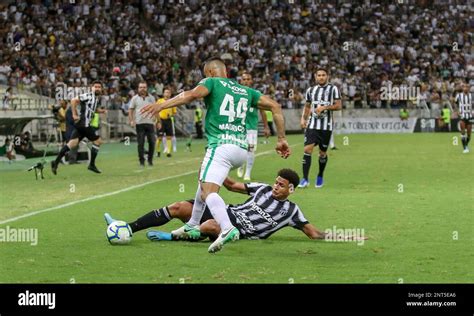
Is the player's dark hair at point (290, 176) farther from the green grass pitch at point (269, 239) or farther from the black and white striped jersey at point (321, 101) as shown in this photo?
the black and white striped jersey at point (321, 101)

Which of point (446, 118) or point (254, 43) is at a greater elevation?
point (254, 43)

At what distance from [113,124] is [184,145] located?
6.60 metres

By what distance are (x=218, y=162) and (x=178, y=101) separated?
0.96 meters

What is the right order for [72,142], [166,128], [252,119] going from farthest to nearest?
[166,128] → [72,142] → [252,119]

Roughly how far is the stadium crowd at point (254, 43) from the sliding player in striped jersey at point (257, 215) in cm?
3385

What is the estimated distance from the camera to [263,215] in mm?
11914

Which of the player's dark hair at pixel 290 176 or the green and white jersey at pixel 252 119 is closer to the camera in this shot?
the player's dark hair at pixel 290 176

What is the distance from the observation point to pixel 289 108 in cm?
5125

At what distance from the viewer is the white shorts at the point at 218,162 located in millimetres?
11219
